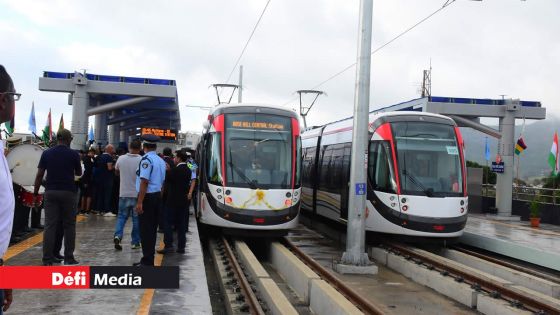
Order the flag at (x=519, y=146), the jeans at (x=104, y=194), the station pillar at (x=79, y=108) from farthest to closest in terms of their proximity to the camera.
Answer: the flag at (x=519, y=146) → the station pillar at (x=79, y=108) → the jeans at (x=104, y=194)

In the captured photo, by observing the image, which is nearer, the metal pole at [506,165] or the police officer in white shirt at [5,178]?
the police officer in white shirt at [5,178]

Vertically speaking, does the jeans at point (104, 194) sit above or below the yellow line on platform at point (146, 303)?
above

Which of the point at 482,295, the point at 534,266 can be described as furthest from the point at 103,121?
the point at 482,295

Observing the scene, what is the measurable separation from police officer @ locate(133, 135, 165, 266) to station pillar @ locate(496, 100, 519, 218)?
2073 cm

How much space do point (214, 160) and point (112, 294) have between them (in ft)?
22.5

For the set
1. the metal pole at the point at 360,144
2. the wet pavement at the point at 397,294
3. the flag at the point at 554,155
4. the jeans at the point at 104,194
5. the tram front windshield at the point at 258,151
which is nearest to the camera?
the wet pavement at the point at 397,294

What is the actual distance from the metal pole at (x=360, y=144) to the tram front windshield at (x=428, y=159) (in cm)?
217

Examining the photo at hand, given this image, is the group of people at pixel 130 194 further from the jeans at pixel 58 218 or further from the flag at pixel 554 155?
the flag at pixel 554 155

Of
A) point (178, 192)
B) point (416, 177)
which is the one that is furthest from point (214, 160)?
point (416, 177)

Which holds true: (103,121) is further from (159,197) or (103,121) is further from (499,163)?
(159,197)

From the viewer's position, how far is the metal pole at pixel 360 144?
11.3 meters

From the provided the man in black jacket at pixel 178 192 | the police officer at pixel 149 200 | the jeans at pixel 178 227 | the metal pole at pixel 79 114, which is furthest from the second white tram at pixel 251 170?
the metal pole at pixel 79 114

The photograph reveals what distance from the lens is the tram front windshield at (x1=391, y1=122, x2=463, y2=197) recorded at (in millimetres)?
13320

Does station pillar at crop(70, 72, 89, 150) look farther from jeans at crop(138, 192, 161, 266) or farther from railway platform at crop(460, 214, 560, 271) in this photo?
jeans at crop(138, 192, 161, 266)
